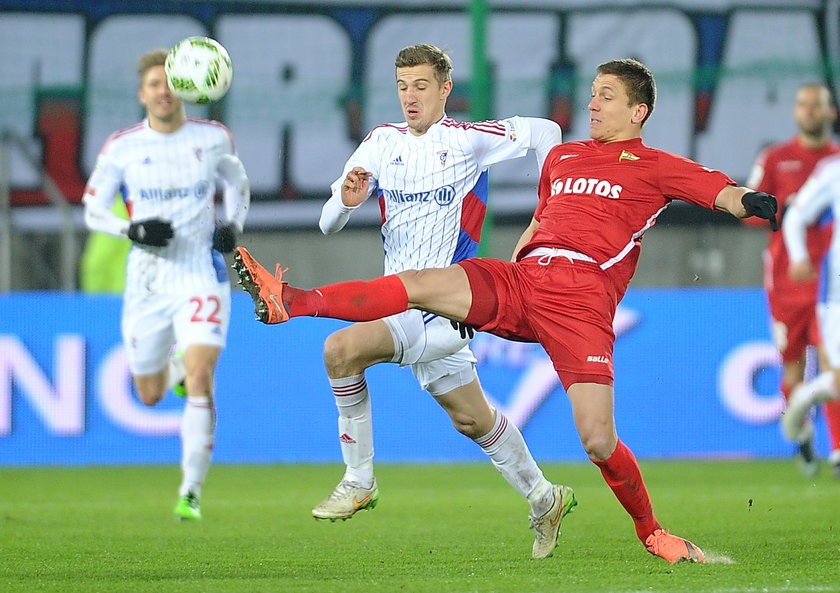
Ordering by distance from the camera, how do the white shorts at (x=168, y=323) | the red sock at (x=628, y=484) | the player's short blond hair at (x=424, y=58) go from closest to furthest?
the red sock at (x=628, y=484) → the player's short blond hair at (x=424, y=58) → the white shorts at (x=168, y=323)

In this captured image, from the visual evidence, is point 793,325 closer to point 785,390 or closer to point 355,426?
point 785,390

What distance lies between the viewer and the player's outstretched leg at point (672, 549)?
5578 millimetres

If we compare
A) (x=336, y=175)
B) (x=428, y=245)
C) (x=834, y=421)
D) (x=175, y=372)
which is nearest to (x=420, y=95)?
(x=428, y=245)

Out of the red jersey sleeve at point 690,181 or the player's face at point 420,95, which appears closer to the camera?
the red jersey sleeve at point 690,181

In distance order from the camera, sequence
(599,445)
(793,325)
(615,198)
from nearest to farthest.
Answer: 1. (599,445)
2. (615,198)
3. (793,325)

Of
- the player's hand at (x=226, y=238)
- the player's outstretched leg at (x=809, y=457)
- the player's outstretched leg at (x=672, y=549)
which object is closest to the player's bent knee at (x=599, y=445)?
the player's outstretched leg at (x=672, y=549)

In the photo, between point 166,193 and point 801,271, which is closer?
point 166,193

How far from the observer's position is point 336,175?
478 inches

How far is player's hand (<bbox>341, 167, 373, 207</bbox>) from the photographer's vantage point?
5929 millimetres

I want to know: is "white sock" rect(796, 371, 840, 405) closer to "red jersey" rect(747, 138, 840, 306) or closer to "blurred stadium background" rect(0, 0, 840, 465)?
"red jersey" rect(747, 138, 840, 306)

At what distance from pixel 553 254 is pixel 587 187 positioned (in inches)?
11.9

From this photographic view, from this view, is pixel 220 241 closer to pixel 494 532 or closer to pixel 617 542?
pixel 494 532

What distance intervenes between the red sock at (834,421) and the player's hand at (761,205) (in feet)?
16.1

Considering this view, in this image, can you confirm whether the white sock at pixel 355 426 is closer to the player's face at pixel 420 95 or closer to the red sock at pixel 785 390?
the player's face at pixel 420 95
